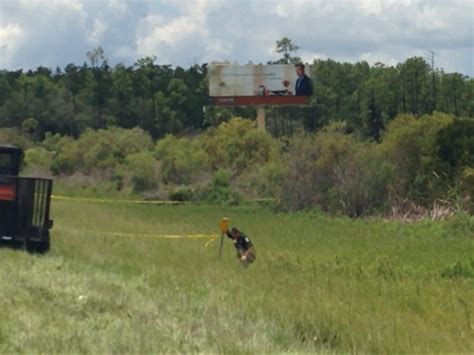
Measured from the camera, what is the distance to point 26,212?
20875mm

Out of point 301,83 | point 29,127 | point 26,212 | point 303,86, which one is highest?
point 301,83

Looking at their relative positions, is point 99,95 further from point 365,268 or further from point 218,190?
point 365,268

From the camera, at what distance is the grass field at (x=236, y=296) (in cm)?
1050

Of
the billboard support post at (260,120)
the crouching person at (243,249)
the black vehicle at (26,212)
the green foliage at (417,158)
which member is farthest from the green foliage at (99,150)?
the crouching person at (243,249)

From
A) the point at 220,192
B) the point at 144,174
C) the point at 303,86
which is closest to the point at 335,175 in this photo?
the point at 220,192

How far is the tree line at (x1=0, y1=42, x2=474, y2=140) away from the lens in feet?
286

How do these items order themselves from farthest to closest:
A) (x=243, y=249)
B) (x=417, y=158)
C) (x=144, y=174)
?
1. (x=144, y=174)
2. (x=417, y=158)
3. (x=243, y=249)

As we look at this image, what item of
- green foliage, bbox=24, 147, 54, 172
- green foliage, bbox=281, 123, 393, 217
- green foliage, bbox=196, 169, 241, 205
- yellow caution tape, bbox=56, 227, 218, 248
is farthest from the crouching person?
green foliage, bbox=24, 147, 54, 172

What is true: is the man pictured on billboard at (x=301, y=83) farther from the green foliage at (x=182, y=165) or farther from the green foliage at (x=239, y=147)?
the green foliage at (x=182, y=165)

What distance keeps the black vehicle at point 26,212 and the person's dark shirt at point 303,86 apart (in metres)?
51.0

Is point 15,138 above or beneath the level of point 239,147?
beneath

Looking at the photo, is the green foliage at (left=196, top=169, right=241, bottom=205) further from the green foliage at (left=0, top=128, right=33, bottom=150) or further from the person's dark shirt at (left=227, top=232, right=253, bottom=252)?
the green foliage at (left=0, top=128, right=33, bottom=150)

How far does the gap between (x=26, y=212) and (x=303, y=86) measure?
5136cm

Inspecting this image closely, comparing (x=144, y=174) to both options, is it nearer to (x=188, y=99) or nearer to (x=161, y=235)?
(x=161, y=235)
